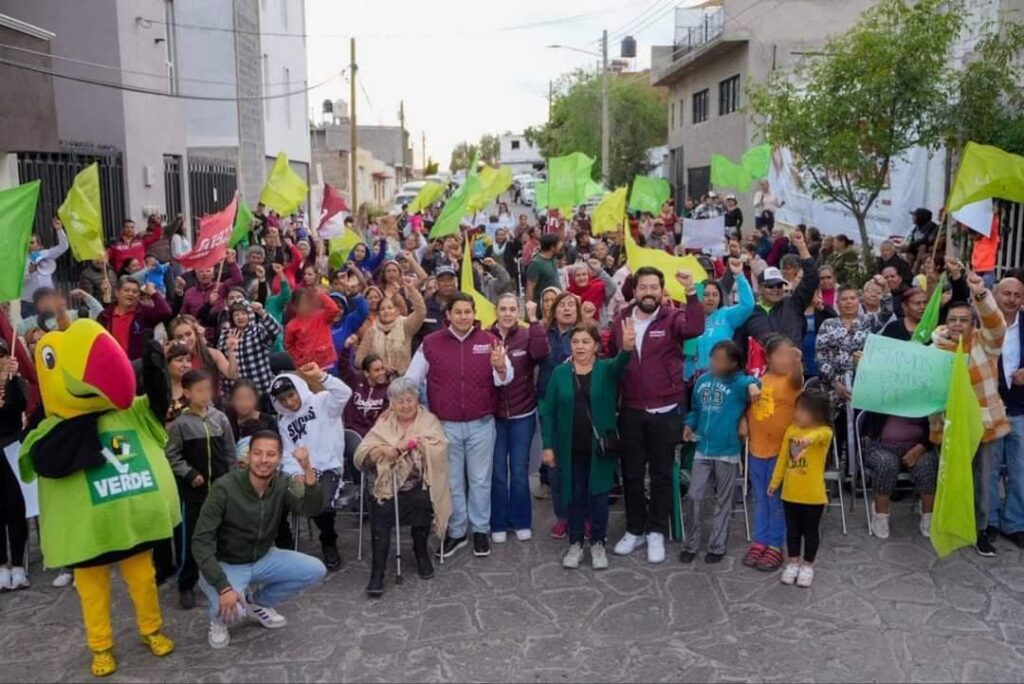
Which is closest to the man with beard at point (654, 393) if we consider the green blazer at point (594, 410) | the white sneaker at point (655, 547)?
the white sneaker at point (655, 547)

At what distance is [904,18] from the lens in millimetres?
13281

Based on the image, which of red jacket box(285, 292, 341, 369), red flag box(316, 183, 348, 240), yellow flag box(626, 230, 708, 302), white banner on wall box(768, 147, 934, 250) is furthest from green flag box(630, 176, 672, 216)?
red jacket box(285, 292, 341, 369)

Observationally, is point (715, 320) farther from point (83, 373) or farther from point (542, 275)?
point (83, 373)

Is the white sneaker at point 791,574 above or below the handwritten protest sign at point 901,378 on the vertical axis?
below

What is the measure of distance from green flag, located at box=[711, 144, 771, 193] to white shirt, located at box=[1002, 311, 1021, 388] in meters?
12.3

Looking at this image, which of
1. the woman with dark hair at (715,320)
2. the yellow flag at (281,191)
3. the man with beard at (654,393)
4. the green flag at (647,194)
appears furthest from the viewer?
the green flag at (647,194)

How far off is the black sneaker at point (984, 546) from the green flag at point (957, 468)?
39 centimetres

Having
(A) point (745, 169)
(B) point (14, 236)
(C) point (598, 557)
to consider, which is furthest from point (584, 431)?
(A) point (745, 169)

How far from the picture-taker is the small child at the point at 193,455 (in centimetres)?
582

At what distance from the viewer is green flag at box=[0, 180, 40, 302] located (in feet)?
22.5

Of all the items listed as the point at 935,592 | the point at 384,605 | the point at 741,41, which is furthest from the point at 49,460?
the point at 741,41

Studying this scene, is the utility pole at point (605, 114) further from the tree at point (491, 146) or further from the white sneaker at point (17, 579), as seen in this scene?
the tree at point (491, 146)

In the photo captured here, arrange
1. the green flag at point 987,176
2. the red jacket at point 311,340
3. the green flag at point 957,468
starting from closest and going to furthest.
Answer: the green flag at point 957,468
the red jacket at point 311,340
the green flag at point 987,176

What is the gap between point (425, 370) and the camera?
675 centimetres
